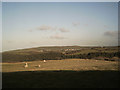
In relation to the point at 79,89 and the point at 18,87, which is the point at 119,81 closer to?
the point at 79,89

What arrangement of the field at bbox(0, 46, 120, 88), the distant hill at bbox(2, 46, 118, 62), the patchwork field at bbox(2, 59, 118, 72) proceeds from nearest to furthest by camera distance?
the field at bbox(0, 46, 120, 88)
the patchwork field at bbox(2, 59, 118, 72)
the distant hill at bbox(2, 46, 118, 62)

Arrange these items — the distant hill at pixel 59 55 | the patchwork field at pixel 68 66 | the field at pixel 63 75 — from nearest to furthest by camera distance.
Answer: the field at pixel 63 75, the patchwork field at pixel 68 66, the distant hill at pixel 59 55

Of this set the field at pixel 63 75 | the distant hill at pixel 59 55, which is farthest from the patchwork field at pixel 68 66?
the distant hill at pixel 59 55

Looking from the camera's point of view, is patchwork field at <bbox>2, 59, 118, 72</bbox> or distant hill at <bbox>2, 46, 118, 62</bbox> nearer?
patchwork field at <bbox>2, 59, 118, 72</bbox>

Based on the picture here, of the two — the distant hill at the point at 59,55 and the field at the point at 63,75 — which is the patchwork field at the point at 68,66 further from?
the distant hill at the point at 59,55

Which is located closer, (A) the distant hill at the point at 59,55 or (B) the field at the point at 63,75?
(B) the field at the point at 63,75

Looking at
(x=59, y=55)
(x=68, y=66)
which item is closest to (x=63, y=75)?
(x=68, y=66)

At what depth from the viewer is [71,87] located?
45.5 ft

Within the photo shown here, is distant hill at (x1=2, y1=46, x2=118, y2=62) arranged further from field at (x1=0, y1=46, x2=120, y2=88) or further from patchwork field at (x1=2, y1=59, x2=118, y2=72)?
field at (x1=0, y1=46, x2=120, y2=88)

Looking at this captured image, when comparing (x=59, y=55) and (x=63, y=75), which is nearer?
(x=63, y=75)

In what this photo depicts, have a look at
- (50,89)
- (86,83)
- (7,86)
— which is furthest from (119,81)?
(7,86)

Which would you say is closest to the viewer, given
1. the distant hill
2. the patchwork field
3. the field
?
the field

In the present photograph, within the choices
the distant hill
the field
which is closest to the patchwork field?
the field

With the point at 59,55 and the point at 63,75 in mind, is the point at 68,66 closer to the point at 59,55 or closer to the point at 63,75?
the point at 63,75
